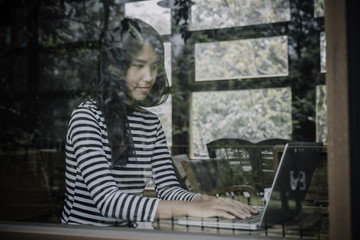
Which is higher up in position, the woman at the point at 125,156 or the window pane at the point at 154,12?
the window pane at the point at 154,12

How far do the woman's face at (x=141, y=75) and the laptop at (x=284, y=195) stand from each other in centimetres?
86

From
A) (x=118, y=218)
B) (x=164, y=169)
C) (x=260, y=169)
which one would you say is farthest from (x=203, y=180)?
(x=118, y=218)

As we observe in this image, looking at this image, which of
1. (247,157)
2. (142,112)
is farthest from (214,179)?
(142,112)

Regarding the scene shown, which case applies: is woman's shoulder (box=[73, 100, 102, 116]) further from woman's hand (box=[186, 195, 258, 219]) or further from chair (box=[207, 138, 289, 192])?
chair (box=[207, 138, 289, 192])

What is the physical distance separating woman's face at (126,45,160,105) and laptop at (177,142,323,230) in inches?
33.9

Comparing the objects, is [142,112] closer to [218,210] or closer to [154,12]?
[218,210]

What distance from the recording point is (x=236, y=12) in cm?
558

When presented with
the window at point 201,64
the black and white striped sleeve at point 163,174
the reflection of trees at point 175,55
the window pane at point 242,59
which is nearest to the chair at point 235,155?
the window at point 201,64

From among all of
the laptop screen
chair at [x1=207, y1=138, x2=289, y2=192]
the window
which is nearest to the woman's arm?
the laptop screen

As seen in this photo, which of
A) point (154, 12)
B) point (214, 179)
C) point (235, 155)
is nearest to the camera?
point (214, 179)

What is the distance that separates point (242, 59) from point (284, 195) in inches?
178

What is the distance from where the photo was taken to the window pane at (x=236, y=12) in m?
5.50

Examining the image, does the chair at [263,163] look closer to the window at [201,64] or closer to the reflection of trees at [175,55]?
the window at [201,64]

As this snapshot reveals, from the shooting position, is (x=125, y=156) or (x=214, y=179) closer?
(x=125, y=156)
